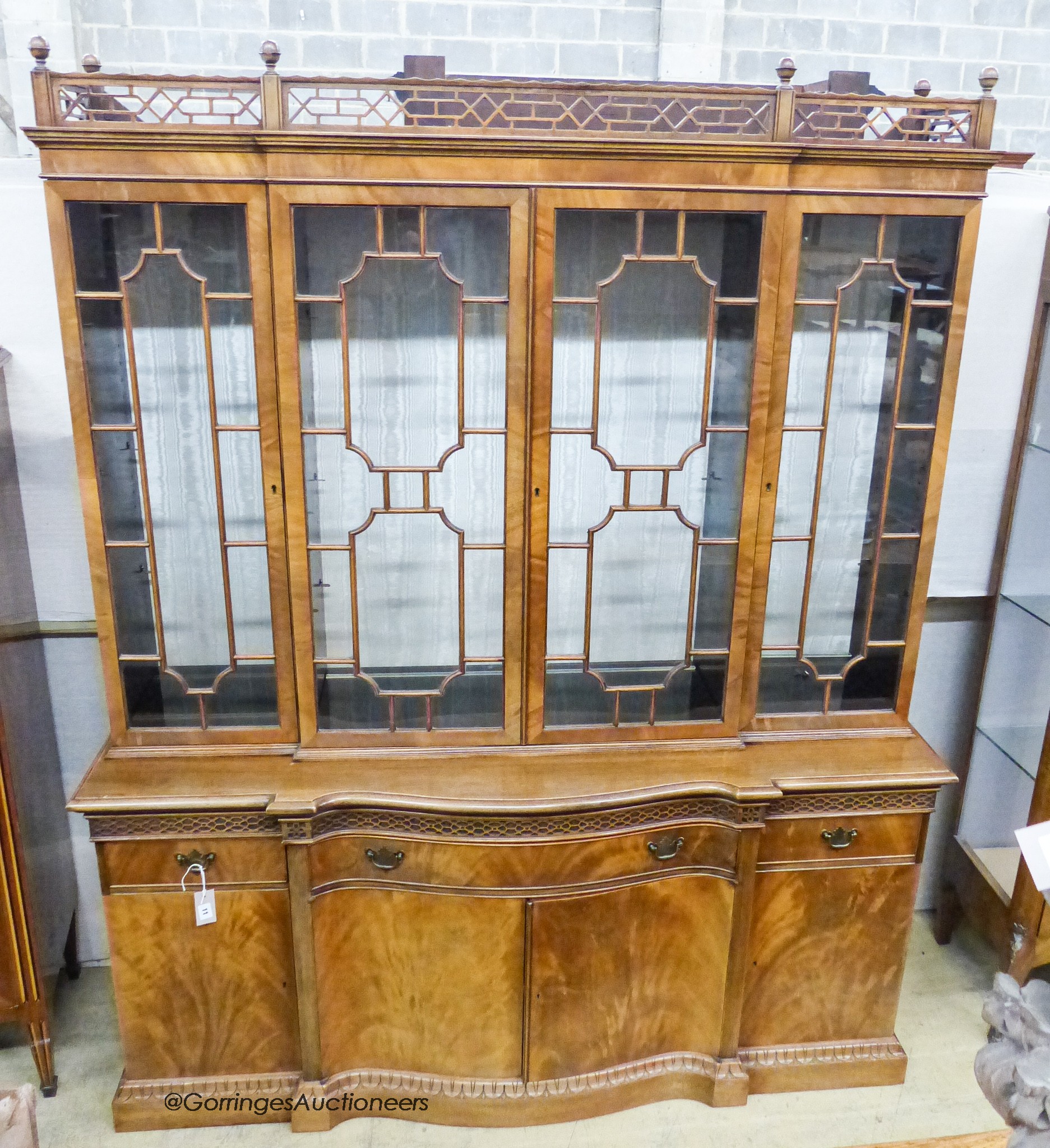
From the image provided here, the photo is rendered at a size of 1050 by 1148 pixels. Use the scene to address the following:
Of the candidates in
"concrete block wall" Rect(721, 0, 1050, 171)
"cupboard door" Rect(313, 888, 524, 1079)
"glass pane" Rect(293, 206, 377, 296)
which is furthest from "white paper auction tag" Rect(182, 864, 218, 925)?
"concrete block wall" Rect(721, 0, 1050, 171)

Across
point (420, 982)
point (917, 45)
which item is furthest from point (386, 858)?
point (917, 45)

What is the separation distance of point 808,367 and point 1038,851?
1.11 meters

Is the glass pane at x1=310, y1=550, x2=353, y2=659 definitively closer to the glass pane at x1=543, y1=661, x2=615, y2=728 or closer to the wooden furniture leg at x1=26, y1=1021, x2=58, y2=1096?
the glass pane at x1=543, y1=661, x2=615, y2=728

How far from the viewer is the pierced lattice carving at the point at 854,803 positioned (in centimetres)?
206

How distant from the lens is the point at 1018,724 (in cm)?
254

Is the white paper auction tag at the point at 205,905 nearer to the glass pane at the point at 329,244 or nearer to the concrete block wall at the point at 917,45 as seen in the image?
the glass pane at the point at 329,244

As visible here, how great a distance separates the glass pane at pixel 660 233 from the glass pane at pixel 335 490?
26.5 inches

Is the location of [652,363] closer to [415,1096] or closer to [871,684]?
[871,684]

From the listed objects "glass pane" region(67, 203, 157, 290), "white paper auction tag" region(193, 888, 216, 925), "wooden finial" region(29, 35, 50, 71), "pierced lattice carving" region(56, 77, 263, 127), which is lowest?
"white paper auction tag" region(193, 888, 216, 925)

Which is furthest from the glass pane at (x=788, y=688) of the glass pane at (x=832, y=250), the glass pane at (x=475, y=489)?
the glass pane at (x=832, y=250)

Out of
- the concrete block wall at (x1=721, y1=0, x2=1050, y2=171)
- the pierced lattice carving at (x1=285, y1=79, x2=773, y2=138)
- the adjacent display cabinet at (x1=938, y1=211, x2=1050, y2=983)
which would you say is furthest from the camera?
the concrete block wall at (x1=721, y1=0, x2=1050, y2=171)

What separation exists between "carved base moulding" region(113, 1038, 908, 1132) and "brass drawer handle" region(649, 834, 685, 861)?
52 centimetres

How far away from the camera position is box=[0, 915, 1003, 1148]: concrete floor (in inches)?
83.9

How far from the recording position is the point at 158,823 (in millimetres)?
1963
